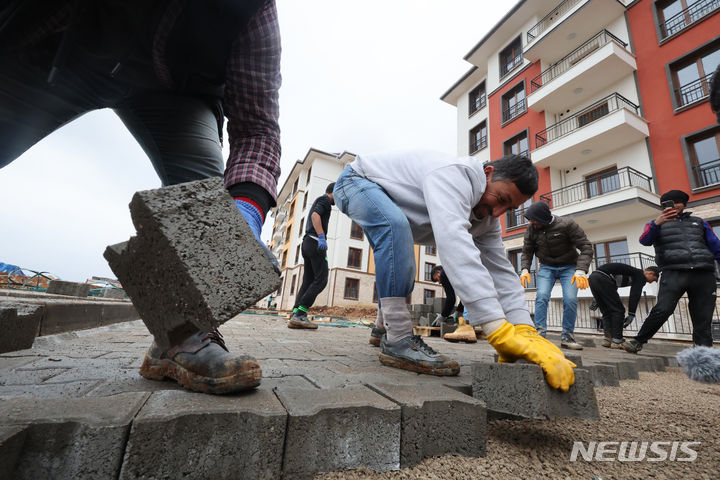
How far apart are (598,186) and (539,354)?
48.9 ft

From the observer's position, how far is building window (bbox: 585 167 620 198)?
12.6 metres

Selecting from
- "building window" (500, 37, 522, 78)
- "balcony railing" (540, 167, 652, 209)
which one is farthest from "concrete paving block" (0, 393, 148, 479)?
"building window" (500, 37, 522, 78)

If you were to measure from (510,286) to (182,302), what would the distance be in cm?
190

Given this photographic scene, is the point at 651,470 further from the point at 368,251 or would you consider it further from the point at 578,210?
the point at 368,251

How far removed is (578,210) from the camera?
1238 centimetres

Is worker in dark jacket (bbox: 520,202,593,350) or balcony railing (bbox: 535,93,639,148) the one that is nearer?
worker in dark jacket (bbox: 520,202,593,350)

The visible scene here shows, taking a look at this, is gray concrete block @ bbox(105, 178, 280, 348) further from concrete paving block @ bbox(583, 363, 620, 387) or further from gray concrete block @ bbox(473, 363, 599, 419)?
concrete paving block @ bbox(583, 363, 620, 387)

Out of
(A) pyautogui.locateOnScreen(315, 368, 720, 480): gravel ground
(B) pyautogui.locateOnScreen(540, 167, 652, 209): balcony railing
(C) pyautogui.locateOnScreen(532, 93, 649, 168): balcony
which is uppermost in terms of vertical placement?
(C) pyautogui.locateOnScreen(532, 93, 649, 168): balcony

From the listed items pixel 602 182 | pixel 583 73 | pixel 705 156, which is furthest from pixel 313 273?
pixel 583 73

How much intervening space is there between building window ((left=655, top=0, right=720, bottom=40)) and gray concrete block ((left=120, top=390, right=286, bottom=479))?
17.0 metres

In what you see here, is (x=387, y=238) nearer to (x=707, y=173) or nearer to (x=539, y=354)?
(x=539, y=354)

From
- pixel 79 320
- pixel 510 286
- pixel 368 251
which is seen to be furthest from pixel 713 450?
pixel 368 251

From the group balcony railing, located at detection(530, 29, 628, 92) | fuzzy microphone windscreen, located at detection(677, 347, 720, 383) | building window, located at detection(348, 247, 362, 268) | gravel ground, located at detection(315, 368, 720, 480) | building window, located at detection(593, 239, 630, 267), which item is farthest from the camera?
building window, located at detection(348, 247, 362, 268)

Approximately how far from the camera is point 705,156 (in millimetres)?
10539
